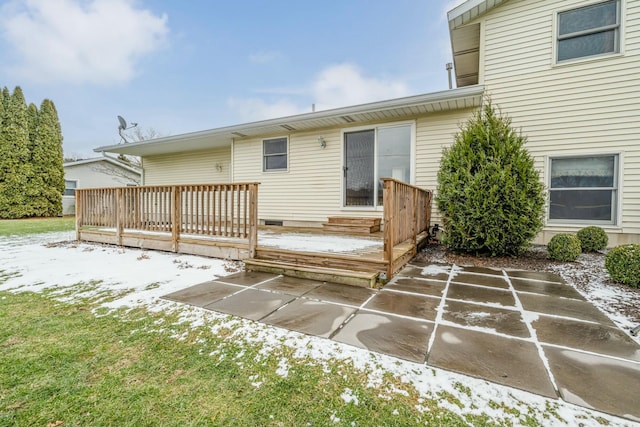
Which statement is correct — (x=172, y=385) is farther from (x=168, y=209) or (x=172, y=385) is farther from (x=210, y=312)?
(x=168, y=209)

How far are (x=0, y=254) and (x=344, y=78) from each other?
17.0 meters

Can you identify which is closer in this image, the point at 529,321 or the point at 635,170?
the point at 529,321

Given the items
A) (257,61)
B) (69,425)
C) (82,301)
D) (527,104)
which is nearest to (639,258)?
(527,104)

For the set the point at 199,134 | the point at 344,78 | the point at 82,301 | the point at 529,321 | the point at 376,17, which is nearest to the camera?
the point at 529,321

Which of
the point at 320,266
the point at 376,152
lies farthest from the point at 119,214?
the point at 376,152

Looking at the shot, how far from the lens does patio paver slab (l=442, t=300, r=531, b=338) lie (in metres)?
2.19

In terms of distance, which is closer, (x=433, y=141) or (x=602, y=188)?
(x=602, y=188)

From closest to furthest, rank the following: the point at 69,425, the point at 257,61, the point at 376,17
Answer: the point at 69,425, the point at 376,17, the point at 257,61

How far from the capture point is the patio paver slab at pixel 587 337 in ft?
6.15

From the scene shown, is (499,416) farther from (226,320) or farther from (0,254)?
(0,254)

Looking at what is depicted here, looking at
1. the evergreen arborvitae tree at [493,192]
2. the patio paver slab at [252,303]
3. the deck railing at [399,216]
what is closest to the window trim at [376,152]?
the deck railing at [399,216]

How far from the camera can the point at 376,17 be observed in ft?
37.3

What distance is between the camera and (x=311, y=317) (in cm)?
242

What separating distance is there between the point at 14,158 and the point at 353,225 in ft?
54.2
